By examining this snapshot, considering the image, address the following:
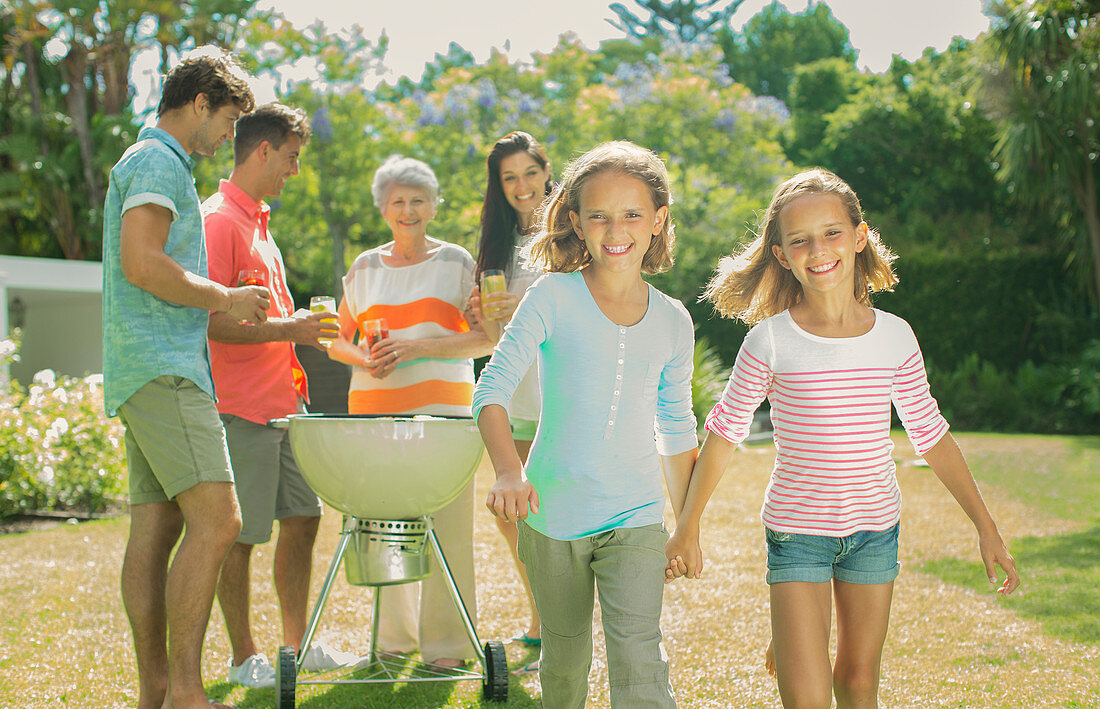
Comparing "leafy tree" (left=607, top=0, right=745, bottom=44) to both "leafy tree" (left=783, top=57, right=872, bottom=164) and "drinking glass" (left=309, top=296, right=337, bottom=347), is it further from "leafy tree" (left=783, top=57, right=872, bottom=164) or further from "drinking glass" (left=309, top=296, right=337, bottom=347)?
"drinking glass" (left=309, top=296, right=337, bottom=347)

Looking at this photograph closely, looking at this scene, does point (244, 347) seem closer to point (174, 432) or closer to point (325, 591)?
point (174, 432)

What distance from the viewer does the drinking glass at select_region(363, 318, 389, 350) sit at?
3738 millimetres

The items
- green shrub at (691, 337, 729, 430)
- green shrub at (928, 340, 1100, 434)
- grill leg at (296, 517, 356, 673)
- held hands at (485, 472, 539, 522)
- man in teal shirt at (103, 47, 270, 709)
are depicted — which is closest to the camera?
held hands at (485, 472, 539, 522)

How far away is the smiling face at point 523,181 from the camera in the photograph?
3887 millimetres

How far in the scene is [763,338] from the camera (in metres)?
2.54

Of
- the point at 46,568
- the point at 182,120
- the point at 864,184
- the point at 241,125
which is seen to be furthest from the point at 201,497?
the point at 864,184

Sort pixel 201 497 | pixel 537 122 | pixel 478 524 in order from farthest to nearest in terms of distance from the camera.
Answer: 1. pixel 537 122
2. pixel 478 524
3. pixel 201 497

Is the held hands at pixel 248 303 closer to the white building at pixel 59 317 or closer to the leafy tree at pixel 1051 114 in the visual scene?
the white building at pixel 59 317

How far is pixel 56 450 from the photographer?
7.76 metres

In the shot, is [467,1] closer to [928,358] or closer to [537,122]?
[537,122]

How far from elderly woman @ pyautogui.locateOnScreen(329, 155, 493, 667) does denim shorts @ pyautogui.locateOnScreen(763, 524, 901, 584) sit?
5.13ft

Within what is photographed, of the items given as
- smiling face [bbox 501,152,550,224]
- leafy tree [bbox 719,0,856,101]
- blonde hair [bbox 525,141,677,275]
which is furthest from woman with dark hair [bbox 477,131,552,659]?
leafy tree [bbox 719,0,856,101]

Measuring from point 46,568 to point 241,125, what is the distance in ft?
11.8

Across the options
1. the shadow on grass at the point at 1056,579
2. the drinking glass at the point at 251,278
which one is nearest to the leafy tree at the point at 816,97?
the shadow on grass at the point at 1056,579
